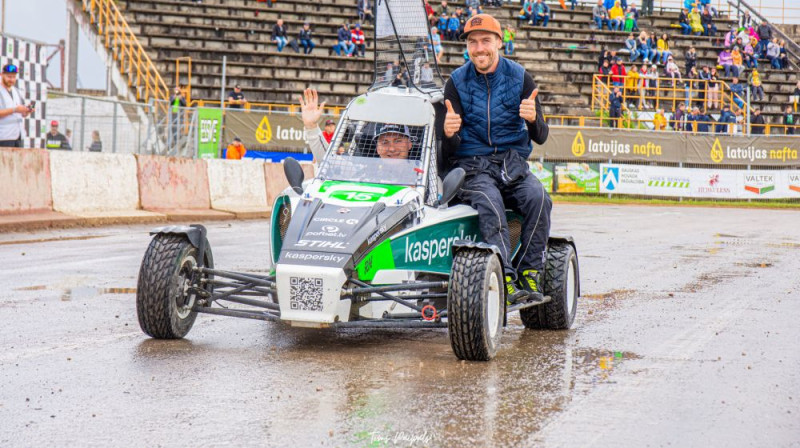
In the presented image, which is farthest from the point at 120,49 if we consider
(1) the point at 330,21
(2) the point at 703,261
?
(2) the point at 703,261

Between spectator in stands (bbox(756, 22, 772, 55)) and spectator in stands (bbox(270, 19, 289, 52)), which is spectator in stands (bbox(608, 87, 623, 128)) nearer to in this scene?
spectator in stands (bbox(756, 22, 772, 55))

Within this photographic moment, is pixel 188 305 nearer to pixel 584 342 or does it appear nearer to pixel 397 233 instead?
pixel 397 233

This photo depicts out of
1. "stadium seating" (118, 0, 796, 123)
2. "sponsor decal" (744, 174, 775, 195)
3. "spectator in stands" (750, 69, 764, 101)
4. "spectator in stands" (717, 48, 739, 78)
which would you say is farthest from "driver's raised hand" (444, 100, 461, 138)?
"spectator in stands" (717, 48, 739, 78)

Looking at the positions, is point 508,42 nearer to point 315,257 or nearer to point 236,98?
point 236,98

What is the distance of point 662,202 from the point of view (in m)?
34.8

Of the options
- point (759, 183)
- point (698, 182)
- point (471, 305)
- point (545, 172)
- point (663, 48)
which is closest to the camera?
point (471, 305)

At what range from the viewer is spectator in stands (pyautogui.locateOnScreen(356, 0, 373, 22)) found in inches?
1555

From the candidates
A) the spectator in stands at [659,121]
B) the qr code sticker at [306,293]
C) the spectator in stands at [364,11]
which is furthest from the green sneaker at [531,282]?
the spectator in stands at [364,11]

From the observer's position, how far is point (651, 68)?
1544 inches

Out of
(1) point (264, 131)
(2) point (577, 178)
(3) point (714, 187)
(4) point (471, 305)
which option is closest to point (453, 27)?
(2) point (577, 178)

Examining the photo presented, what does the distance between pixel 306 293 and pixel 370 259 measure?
0.54 m

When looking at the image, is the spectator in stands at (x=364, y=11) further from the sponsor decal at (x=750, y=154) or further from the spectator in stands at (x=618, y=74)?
the sponsor decal at (x=750, y=154)

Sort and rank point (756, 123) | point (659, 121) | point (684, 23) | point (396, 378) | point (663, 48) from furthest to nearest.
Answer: point (684, 23) → point (663, 48) → point (756, 123) → point (659, 121) → point (396, 378)

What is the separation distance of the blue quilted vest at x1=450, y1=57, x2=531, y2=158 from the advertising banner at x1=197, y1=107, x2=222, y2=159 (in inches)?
730
